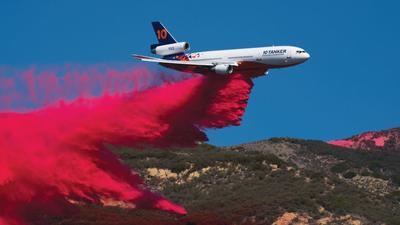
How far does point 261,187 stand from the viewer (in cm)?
6606

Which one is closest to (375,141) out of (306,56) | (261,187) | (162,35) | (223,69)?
(261,187)

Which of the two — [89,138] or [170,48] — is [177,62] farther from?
[89,138]

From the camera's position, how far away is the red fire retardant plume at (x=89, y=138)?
141ft

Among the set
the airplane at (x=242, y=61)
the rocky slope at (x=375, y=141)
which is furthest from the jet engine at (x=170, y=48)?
the rocky slope at (x=375, y=141)

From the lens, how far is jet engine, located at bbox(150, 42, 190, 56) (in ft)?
203

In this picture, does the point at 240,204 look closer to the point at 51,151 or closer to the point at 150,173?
the point at 150,173

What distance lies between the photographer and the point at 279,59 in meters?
57.2

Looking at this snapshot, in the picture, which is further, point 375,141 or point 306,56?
point 375,141

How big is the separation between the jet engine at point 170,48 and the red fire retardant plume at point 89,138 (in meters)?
12.0

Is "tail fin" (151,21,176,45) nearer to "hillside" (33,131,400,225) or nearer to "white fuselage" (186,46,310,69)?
"white fuselage" (186,46,310,69)

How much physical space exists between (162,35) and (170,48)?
3.73 metres

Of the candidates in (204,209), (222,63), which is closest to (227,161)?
(204,209)

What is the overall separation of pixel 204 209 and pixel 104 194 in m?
17.7

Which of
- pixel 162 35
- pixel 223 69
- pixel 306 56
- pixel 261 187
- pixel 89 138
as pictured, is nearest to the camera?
pixel 89 138
